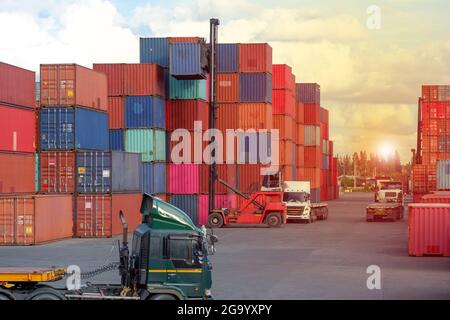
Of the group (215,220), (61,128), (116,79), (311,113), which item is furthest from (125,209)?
(311,113)

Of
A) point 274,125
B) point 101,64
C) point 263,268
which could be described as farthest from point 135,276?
point 274,125

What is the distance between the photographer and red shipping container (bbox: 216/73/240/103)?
189ft

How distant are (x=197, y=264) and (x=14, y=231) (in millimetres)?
24051

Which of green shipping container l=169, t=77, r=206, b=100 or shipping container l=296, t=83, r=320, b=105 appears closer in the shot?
green shipping container l=169, t=77, r=206, b=100

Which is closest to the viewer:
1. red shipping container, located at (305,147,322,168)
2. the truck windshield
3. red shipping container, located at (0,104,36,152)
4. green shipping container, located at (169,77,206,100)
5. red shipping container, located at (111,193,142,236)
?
red shipping container, located at (0,104,36,152)

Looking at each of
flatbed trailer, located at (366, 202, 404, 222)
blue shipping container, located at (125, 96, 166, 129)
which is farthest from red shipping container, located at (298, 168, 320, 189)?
blue shipping container, located at (125, 96, 166, 129)

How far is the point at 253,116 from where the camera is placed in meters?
57.6

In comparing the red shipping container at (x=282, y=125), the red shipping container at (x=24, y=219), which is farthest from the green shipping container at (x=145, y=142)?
the red shipping container at (x=282, y=125)

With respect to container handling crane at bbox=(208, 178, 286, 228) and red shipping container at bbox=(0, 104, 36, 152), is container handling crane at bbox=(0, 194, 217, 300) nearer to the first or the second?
Answer: red shipping container at bbox=(0, 104, 36, 152)

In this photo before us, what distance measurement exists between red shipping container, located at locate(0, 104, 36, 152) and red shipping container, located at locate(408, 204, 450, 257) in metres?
20.8

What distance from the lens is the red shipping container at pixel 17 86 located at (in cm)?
4119

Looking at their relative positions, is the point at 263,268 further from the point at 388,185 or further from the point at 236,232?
the point at 388,185
